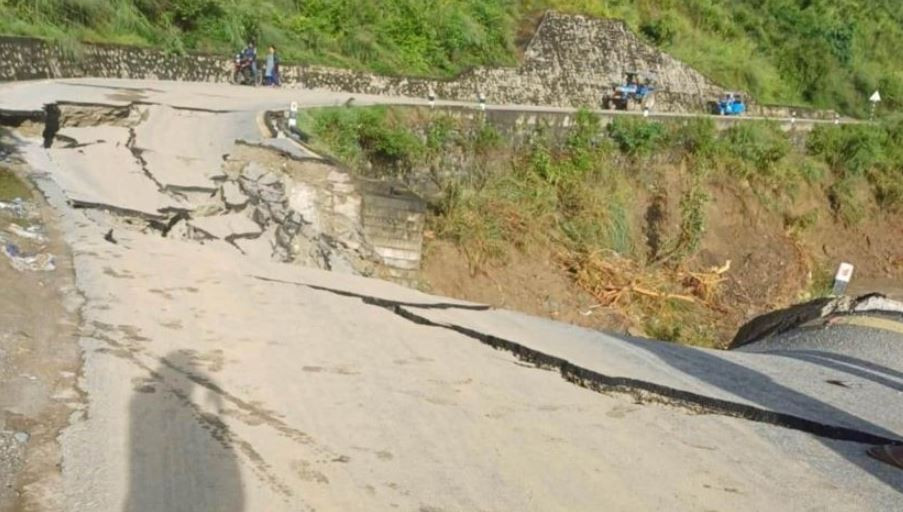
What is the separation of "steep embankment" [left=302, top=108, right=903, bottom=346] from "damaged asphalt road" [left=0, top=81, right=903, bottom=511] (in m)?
7.73

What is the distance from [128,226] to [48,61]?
11544 millimetres

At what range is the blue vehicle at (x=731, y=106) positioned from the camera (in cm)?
2958

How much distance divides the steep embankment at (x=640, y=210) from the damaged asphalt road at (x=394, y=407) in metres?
7.73

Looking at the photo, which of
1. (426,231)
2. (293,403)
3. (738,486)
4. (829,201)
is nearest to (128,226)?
(293,403)

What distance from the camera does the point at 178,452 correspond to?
3.99 meters

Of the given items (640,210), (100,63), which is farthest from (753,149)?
(100,63)

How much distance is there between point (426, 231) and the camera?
16328 mm

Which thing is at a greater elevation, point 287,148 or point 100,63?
point 100,63

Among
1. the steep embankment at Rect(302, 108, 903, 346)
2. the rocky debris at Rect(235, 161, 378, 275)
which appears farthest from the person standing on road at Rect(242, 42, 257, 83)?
the rocky debris at Rect(235, 161, 378, 275)

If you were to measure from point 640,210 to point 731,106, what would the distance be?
1034cm

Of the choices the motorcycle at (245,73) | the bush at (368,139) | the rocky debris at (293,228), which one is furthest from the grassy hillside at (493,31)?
the rocky debris at (293,228)

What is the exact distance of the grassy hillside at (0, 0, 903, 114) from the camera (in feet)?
75.7

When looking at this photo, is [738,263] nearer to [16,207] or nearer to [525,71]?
[525,71]

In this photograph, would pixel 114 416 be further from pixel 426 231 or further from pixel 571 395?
pixel 426 231
